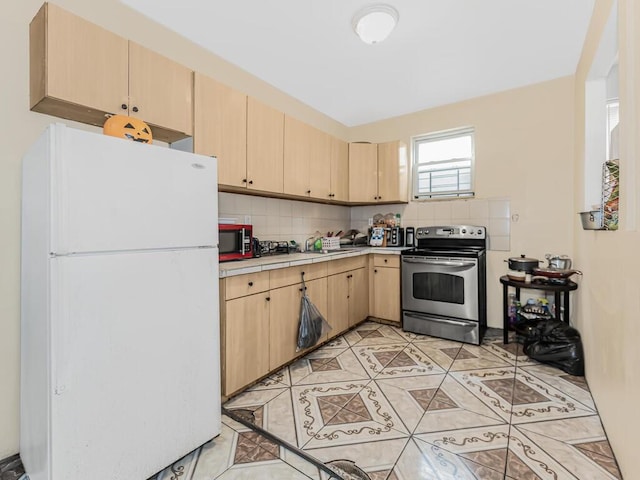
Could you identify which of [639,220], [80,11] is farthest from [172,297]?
[639,220]

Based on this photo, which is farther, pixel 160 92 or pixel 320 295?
pixel 320 295

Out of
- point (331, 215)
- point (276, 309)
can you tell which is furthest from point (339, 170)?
point (276, 309)

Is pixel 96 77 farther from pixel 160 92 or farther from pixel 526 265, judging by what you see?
pixel 526 265

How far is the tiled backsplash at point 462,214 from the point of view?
3.20 metres

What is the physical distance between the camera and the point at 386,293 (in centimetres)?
342

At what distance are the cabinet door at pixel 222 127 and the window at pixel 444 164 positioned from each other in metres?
2.31

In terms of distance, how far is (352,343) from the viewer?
2.93m

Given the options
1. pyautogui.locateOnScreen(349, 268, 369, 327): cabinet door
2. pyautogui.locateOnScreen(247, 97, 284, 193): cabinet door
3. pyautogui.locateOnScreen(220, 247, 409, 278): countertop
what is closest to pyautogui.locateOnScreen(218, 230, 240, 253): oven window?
pyautogui.locateOnScreen(220, 247, 409, 278): countertop

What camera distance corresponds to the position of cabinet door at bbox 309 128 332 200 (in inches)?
123

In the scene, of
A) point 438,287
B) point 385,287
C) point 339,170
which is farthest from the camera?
point 339,170

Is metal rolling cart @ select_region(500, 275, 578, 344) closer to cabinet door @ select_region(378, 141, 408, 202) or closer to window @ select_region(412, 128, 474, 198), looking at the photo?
window @ select_region(412, 128, 474, 198)

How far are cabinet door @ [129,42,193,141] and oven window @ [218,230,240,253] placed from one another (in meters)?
0.73

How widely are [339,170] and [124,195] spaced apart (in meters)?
2.63

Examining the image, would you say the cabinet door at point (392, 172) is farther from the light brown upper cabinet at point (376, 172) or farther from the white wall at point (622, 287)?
the white wall at point (622, 287)
